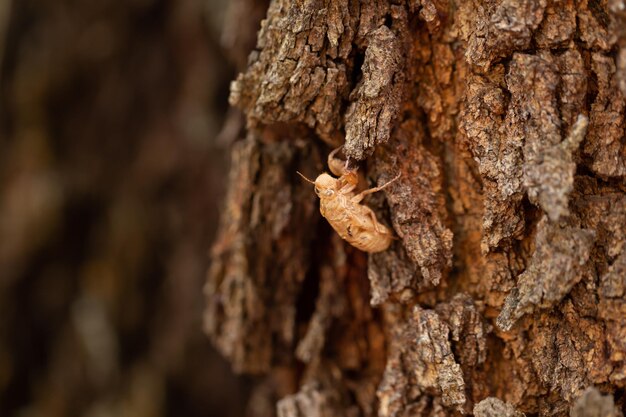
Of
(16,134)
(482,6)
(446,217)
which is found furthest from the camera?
(16,134)

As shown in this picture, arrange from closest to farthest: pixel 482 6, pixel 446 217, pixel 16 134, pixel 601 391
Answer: pixel 601 391 < pixel 482 6 < pixel 446 217 < pixel 16 134

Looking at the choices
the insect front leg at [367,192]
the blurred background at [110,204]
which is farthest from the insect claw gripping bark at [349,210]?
the blurred background at [110,204]

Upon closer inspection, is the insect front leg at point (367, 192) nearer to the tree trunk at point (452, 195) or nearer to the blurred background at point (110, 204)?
the tree trunk at point (452, 195)

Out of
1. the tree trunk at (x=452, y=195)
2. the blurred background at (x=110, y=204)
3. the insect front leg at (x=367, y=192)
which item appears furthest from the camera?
the blurred background at (x=110, y=204)

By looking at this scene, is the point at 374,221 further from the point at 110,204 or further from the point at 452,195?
the point at 110,204

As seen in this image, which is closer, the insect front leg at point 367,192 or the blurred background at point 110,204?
the insect front leg at point 367,192

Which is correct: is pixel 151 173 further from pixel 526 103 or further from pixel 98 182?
pixel 526 103

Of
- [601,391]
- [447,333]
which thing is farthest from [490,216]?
[601,391]

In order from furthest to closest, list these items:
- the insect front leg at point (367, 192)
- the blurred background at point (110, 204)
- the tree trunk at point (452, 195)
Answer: the blurred background at point (110, 204) < the insect front leg at point (367, 192) < the tree trunk at point (452, 195)
